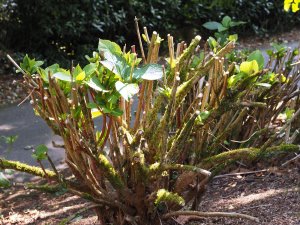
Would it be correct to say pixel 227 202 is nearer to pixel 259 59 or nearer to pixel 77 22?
pixel 259 59

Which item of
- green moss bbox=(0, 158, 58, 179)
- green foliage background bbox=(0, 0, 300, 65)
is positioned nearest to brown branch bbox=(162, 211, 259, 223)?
green moss bbox=(0, 158, 58, 179)

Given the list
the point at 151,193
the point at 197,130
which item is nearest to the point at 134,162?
the point at 151,193

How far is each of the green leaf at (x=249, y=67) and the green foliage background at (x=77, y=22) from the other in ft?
24.3

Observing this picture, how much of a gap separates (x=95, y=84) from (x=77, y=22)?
8.82 metres

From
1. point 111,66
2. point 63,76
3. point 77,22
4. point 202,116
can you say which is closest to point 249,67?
point 202,116

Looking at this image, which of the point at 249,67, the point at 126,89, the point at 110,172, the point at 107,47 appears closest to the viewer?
the point at 126,89

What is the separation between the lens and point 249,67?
8.80 feet

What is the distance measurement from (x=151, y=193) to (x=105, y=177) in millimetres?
235

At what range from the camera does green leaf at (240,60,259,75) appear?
8.79 ft

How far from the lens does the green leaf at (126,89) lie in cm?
217

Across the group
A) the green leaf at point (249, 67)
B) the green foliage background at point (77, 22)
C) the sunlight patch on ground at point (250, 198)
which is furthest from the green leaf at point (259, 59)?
the green foliage background at point (77, 22)

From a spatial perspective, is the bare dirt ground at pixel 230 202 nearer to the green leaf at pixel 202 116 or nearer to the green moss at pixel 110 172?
the green moss at pixel 110 172

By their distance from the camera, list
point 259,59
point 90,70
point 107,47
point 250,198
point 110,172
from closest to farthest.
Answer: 1. point 90,70
2. point 107,47
3. point 110,172
4. point 259,59
5. point 250,198

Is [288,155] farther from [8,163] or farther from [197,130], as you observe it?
[8,163]
